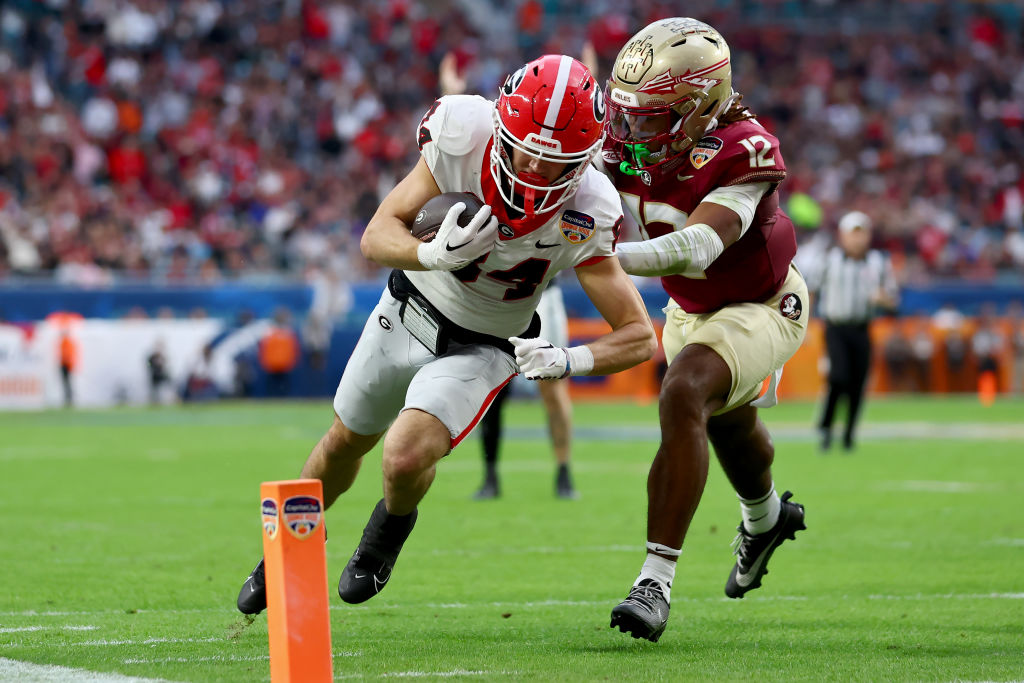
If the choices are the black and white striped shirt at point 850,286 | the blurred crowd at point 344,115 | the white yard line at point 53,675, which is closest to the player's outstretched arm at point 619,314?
the white yard line at point 53,675

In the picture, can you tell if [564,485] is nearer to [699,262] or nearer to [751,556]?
[751,556]

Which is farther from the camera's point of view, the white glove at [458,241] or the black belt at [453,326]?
the black belt at [453,326]

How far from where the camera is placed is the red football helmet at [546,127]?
4035mm

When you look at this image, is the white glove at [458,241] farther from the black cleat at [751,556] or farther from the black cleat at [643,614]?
the black cleat at [751,556]

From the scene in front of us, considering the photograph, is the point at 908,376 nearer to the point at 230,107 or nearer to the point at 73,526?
the point at 230,107

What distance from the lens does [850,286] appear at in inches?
469

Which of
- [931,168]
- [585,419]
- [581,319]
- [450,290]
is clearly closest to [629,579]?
[450,290]

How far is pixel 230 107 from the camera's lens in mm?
21812

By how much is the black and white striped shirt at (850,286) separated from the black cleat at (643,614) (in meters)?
8.16

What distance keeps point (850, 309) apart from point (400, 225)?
27.4 feet

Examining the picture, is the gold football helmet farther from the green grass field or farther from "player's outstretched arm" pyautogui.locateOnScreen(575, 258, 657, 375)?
the green grass field

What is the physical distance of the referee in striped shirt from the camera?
1184 centimetres

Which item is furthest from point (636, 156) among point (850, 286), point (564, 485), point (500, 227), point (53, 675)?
point (850, 286)

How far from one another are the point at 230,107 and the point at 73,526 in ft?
50.9
